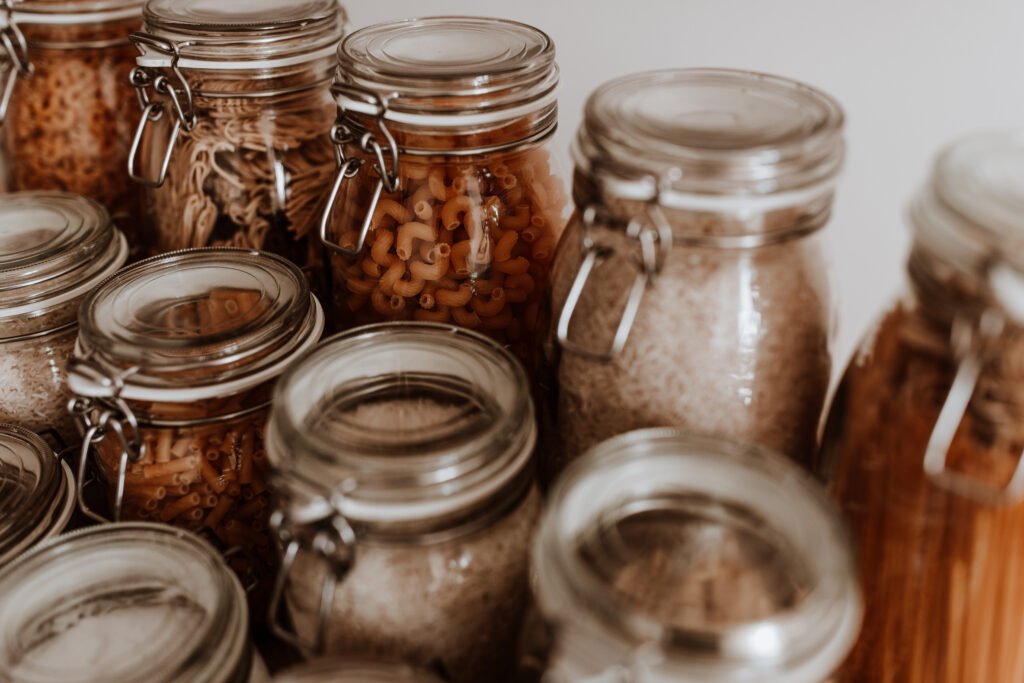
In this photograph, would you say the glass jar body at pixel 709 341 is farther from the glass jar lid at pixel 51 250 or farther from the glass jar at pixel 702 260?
the glass jar lid at pixel 51 250

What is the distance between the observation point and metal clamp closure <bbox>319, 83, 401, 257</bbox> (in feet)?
2.01

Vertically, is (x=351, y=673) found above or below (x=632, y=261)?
below

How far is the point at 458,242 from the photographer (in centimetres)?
64

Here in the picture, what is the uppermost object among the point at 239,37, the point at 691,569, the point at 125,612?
the point at 239,37

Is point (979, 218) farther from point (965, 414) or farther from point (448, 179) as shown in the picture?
point (448, 179)

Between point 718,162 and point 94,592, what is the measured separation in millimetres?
430

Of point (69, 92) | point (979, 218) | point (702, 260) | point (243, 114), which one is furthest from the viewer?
point (69, 92)

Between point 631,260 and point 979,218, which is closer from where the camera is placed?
point 979,218

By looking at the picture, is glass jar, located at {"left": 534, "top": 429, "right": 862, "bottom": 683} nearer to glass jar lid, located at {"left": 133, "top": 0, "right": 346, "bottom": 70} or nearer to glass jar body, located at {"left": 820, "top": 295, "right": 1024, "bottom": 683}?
glass jar body, located at {"left": 820, "top": 295, "right": 1024, "bottom": 683}

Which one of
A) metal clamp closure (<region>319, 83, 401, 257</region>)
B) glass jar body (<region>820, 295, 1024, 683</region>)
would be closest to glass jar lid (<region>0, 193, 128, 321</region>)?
metal clamp closure (<region>319, 83, 401, 257</region>)

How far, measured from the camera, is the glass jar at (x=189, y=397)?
601 millimetres

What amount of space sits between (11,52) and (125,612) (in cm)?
56

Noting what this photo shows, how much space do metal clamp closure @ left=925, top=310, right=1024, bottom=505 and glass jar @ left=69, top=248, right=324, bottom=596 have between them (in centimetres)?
39

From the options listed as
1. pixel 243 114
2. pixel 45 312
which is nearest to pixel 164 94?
pixel 243 114
